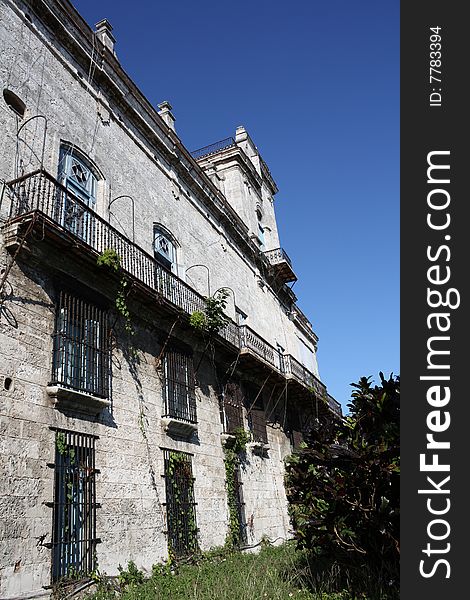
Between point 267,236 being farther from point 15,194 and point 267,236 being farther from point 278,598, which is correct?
point 278,598

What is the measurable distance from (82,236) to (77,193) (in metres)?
1.25

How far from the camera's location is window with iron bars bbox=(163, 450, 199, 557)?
974 centimetres

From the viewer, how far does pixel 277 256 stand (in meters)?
22.4

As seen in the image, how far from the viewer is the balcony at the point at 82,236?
7.69 meters

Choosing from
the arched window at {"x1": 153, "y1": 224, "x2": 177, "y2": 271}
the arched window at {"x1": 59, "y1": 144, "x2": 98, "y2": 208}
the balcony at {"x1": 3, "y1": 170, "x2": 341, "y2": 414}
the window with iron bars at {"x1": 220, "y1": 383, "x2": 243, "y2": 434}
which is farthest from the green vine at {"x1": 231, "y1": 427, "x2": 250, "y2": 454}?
the arched window at {"x1": 59, "y1": 144, "x2": 98, "y2": 208}

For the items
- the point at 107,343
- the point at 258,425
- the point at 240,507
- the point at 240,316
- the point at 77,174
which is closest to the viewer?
the point at 107,343

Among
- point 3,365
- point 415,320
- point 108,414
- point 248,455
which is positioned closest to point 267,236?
point 248,455

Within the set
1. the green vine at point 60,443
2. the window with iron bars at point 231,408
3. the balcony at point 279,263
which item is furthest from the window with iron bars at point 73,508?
the balcony at point 279,263

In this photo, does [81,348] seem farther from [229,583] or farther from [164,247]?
[164,247]

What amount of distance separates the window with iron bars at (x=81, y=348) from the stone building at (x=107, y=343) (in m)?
0.03

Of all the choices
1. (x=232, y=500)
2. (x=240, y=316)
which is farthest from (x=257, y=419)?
(x=240, y=316)

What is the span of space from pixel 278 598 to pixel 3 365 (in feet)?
16.4

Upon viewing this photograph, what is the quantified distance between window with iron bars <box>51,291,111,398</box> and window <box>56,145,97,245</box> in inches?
59.5

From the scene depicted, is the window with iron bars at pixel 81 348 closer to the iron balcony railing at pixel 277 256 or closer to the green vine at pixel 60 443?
the green vine at pixel 60 443
